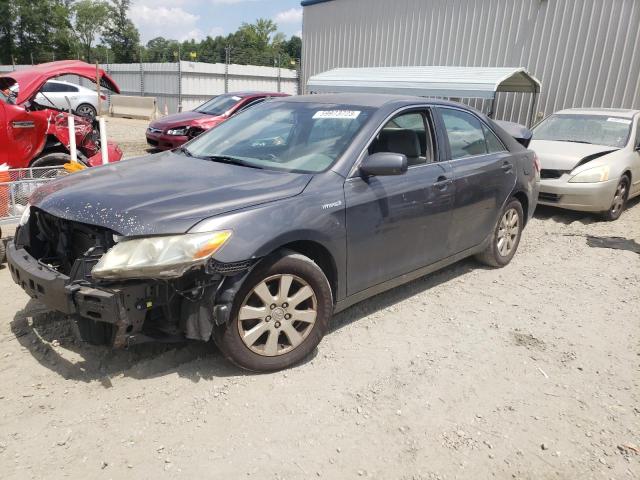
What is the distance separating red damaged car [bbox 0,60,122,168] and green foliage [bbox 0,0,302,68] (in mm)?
26734

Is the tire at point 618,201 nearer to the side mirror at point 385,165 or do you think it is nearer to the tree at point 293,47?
the side mirror at point 385,165

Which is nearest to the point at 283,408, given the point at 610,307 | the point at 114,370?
the point at 114,370

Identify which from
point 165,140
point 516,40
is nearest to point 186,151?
point 165,140

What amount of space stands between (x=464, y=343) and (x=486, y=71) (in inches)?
343

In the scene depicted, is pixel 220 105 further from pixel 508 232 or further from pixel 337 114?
pixel 337 114

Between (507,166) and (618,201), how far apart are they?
151 inches

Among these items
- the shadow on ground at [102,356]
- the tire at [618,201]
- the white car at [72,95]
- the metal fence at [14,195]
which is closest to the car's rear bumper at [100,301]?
the shadow on ground at [102,356]

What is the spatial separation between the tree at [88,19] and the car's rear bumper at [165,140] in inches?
2334

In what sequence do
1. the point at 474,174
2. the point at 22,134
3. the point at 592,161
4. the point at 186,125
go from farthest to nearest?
the point at 186,125 → the point at 592,161 → the point at 22,134 → the point at 474,174

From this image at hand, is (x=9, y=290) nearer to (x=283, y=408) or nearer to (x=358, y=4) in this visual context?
(x=283, y=408)

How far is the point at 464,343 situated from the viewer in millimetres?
3746

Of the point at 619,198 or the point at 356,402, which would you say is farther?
Result: the point at 619,198

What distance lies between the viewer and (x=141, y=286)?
106 inches

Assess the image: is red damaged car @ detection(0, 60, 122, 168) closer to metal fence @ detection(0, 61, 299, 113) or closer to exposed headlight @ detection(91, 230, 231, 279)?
exposed headlight @ detection(91, 230, 231, 279)
